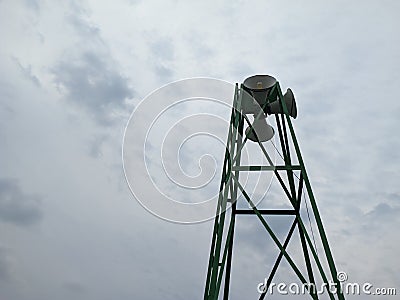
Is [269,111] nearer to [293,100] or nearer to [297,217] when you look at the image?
[293,100]

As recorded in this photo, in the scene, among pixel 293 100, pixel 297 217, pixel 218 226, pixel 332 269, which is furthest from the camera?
pixel 293 100

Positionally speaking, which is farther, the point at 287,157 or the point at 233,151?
the point at 287,157

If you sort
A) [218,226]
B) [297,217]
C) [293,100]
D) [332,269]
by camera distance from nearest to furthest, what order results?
1. [332,269]
2. [218,226]
3. [297,217]
4. [293,100]

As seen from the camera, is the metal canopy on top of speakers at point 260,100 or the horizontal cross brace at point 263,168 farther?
the metal canopy on top of speakers at point 260,100

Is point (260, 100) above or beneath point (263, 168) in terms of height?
above

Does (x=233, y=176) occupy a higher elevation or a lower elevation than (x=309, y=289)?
higher

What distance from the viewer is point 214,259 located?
12344mm

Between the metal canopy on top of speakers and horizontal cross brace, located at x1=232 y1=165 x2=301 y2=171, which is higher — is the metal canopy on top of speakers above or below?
above

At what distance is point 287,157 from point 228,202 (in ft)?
8.79

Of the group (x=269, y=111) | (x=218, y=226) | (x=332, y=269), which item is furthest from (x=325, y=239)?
(x=269, y=111)

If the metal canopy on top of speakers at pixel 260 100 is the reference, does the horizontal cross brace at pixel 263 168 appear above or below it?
below

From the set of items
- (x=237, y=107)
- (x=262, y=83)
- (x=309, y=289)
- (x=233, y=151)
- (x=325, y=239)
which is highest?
(x=262, y=83)

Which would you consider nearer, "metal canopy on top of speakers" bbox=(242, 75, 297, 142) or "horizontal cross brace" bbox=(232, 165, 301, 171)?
"horizontal cross brace" bbox=(232, 165, 301, 171)

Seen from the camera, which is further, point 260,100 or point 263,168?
point 260,100
